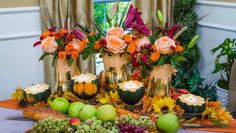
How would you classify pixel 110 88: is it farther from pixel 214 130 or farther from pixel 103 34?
pixel 214 130

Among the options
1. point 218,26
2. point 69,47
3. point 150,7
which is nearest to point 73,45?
point 69,47

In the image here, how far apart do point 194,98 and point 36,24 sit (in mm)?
2054

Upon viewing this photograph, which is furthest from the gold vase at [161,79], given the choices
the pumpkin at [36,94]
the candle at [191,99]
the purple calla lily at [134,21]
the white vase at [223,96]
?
the white vase at [223,96]

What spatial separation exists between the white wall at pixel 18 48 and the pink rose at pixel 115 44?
1.73 m

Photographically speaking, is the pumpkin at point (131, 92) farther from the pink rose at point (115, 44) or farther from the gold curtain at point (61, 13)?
the gold curtain at point (61, 13)

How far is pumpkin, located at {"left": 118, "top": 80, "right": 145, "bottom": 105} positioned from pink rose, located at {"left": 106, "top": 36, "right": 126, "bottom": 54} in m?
0.18

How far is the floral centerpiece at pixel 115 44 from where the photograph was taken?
1.70 metres

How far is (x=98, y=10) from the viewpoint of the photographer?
3.74 meters

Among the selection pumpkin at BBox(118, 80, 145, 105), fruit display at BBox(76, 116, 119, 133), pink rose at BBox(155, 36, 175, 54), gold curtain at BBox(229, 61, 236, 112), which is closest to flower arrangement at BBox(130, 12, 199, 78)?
pink rose at BBox(155, 36, 175, 54)

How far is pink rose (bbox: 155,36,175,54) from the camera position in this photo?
1.57m

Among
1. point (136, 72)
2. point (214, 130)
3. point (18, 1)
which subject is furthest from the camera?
point (18, 1)

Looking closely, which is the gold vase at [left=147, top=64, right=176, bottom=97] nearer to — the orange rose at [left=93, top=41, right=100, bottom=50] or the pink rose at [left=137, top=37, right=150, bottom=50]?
the pink rose at [left=137, top=37, right=150, bottom=50]

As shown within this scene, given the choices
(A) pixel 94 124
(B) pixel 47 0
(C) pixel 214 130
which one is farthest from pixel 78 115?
(B) pixel 47 0

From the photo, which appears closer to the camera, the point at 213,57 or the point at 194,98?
the point at 194,98
